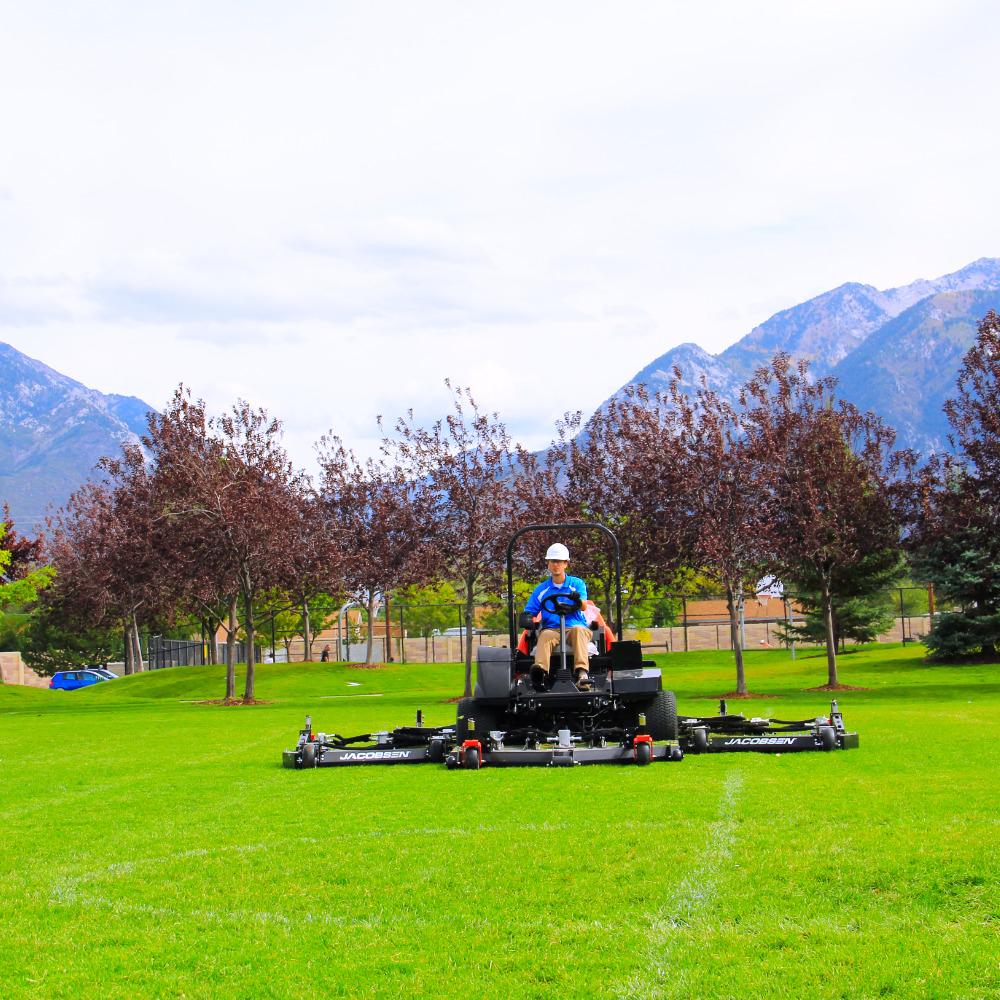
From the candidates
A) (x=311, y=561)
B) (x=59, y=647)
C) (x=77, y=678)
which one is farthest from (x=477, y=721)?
(x=59, y=647)

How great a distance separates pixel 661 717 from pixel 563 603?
2.02 metres

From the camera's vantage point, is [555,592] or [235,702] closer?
[555,592]

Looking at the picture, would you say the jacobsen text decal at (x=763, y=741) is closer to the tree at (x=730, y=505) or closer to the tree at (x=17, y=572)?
the tree at (x=730, y=505)

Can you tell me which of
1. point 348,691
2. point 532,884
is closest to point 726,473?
point 348,691

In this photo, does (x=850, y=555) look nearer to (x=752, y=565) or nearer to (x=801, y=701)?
(x=752, y=565)

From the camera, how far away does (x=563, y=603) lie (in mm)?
14875

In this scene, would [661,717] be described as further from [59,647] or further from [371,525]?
[59,647]

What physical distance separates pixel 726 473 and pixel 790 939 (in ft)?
98.8

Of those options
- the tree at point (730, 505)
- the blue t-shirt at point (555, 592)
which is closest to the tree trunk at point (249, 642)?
the tree at point (730, 505)

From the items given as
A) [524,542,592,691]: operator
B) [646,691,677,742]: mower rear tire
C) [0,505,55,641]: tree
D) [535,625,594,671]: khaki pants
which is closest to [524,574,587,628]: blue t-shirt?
[524,542,592,691]: operator

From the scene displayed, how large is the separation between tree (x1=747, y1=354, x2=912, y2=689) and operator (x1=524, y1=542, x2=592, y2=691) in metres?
21.2

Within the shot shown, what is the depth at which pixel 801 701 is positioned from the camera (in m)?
31.8

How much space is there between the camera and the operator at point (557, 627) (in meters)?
14.7

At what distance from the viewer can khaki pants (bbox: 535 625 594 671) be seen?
14.7 meters
